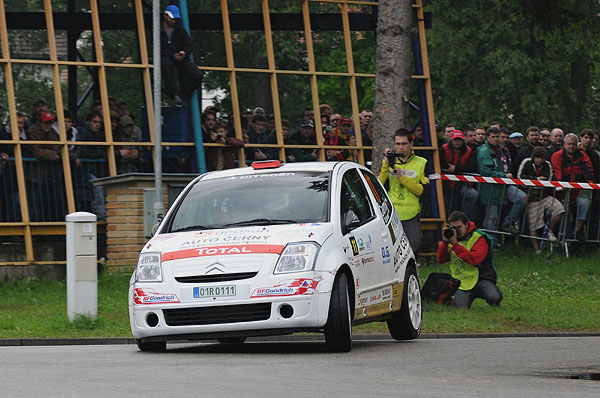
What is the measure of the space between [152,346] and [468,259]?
18.2 ft

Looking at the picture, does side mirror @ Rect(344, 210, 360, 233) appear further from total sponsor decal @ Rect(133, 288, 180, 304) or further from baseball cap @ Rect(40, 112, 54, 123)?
baseball cap @ Rect(40, 112, 54, 123)

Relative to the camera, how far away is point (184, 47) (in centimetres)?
2241

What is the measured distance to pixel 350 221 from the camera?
1273 cm

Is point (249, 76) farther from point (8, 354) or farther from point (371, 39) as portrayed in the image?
point (8, 354)

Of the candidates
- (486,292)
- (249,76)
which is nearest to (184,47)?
(486,292)

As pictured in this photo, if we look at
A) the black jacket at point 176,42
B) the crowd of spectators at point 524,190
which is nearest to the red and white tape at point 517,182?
the crowd of spectators at point 524,190

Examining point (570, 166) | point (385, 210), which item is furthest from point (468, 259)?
point (570, 166)

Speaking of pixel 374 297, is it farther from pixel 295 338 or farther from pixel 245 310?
pixel 295 338

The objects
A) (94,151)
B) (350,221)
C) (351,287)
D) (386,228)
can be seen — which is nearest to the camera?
(351,287)

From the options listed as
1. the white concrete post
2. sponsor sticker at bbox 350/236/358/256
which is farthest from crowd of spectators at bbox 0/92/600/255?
sponsor sticker at bbox 350/236/358/256

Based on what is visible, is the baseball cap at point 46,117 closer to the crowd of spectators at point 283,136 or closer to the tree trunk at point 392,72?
the crowd of spectators at point 283,136

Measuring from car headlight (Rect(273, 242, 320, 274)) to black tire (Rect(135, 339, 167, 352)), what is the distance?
1.43m

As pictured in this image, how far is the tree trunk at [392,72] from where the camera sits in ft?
62.7

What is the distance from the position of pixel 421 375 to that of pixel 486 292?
23.5ft
